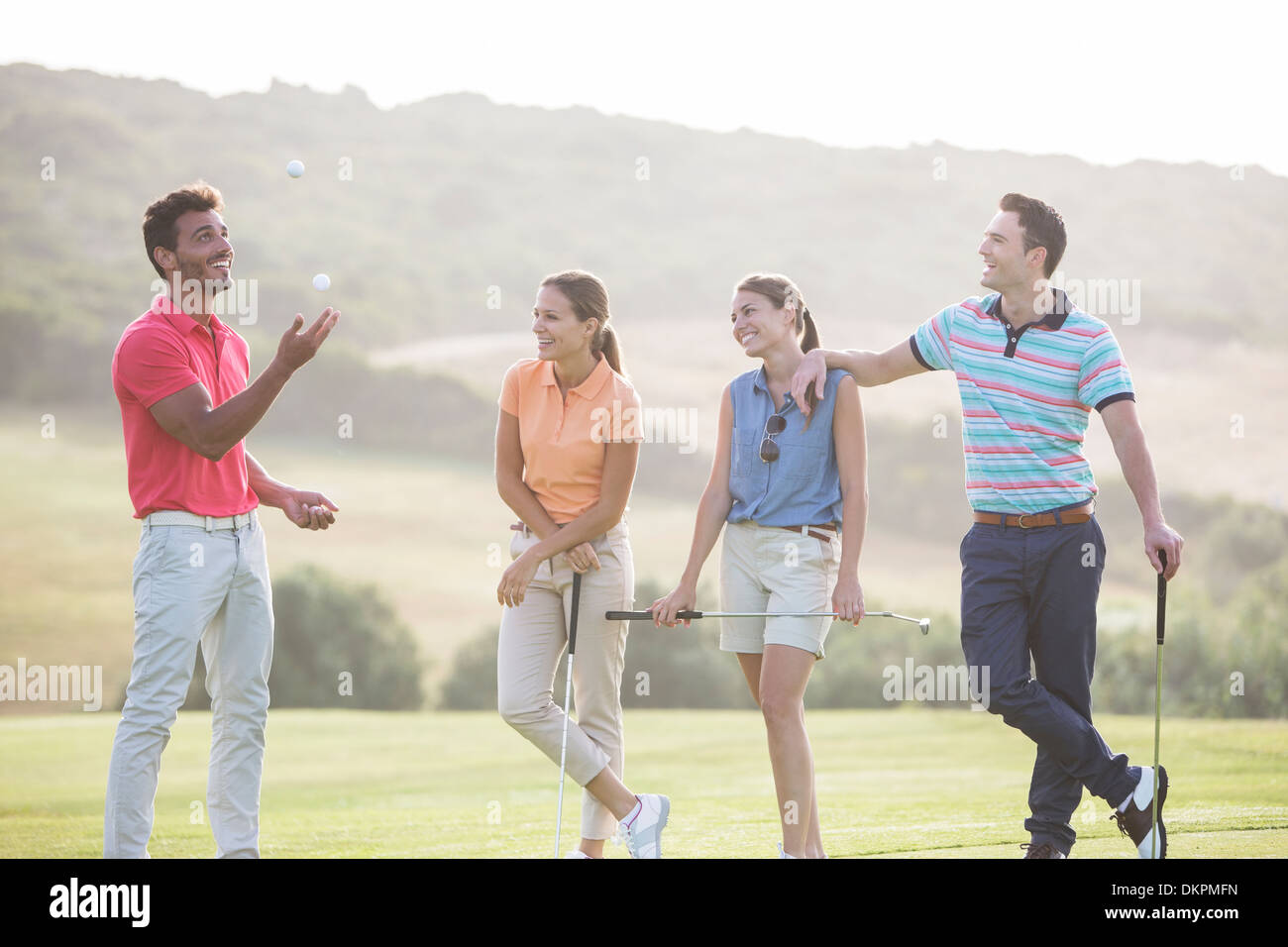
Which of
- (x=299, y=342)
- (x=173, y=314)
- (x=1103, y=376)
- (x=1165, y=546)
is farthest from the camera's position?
(x=1103, y=376)

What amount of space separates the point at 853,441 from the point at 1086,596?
0.93 metres

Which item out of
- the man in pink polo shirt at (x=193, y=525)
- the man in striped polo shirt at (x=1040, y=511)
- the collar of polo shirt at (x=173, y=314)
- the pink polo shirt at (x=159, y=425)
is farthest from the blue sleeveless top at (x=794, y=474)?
the collar of polo shirt at (x=173, y=314)

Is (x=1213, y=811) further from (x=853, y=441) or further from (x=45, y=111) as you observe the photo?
(x=45, y=111)

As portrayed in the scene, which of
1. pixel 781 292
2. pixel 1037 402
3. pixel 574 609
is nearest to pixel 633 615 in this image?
pixel 574 609

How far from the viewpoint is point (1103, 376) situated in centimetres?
443

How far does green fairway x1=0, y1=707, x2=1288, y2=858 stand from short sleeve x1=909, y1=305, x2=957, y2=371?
5.98 feet

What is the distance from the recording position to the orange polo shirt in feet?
15.1

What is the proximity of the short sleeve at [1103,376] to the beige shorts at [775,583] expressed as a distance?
95cm

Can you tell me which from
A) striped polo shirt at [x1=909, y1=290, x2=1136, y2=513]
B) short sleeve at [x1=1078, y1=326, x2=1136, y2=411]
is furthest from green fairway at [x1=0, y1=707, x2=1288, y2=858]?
short sleeve at [x1=1078, y1=326, x2=1136, y2=411]

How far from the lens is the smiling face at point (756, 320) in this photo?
4.64 meters

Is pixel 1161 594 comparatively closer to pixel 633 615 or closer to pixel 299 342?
pixel 633 615

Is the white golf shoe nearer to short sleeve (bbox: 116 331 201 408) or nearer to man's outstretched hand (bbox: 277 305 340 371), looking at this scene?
man's outstretched hand (bbox: 277 305 340 371)

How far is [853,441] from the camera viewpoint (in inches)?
178

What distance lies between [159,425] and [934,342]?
2.58 metres
